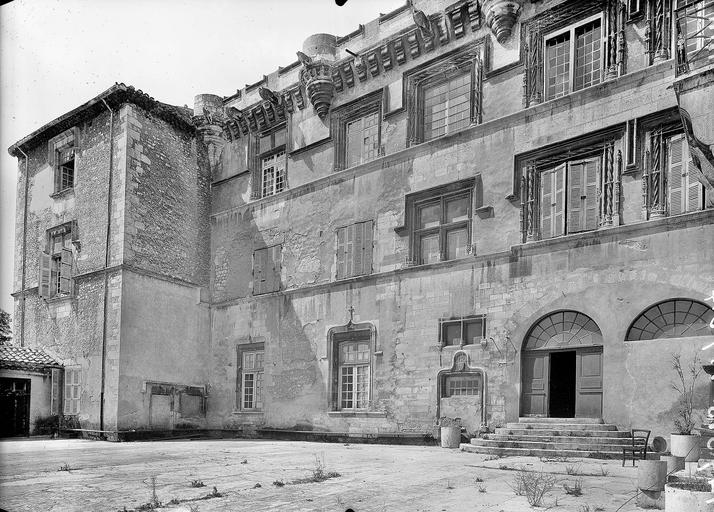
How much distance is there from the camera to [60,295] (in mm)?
21766

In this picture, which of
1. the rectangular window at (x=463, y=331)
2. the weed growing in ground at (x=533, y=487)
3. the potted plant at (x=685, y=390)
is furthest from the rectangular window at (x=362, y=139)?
the weed growing in ground at (x=533, y=487)

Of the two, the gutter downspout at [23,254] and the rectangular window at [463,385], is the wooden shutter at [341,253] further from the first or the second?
the gutter downspout at [23,254]

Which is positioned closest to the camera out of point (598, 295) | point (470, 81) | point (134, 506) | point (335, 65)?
point (134, 506)

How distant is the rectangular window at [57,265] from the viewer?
71.2ft

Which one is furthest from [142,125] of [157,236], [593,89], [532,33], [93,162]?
[593,89]

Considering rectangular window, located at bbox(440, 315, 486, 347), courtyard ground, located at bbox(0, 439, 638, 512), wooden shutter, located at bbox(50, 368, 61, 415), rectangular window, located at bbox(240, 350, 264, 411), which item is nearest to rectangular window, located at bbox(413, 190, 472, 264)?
rectangular window, located at bbox(440, 315, 486, 347)

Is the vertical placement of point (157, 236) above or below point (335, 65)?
below

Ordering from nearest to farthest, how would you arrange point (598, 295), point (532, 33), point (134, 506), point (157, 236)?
Result: point (134, 506)
point (598, 295)
point (532, 33)
point (157, 236)

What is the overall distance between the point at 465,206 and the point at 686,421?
271 inches

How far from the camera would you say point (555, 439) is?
12.7 metres

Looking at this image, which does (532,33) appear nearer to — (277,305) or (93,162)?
(277,305)

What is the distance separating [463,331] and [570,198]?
3.81 metres

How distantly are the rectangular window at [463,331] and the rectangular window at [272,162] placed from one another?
745 cm

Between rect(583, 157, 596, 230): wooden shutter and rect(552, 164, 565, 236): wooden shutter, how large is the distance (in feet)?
1.62
